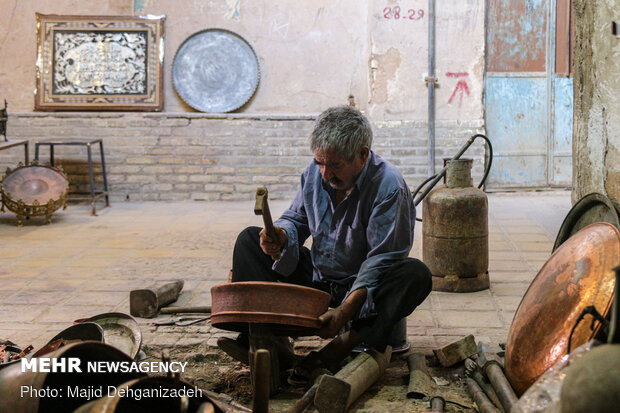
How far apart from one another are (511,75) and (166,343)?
24.8 ft

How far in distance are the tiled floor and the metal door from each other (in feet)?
2.22

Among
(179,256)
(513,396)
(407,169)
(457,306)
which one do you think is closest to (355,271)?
(513,396)

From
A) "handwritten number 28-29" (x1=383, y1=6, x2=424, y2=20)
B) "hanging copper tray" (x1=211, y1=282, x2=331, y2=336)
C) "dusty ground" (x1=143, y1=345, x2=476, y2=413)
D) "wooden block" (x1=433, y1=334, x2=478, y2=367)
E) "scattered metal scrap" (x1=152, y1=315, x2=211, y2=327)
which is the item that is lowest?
"dusty ground" (x1=143, y1=345, x2=476, y2=413)

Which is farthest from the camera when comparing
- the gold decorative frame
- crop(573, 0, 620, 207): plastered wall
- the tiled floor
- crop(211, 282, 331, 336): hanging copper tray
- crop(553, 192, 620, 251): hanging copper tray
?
the gold decorative frame

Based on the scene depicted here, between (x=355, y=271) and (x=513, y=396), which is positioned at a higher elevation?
(x=355, y=271)

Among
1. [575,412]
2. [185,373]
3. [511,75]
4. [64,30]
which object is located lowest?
[185,373]

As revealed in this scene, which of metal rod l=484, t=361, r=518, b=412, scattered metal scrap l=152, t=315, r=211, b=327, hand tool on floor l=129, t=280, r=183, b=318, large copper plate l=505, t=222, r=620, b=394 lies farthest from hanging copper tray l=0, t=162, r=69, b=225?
large copper plate l=505, t=222, r=620, b=394

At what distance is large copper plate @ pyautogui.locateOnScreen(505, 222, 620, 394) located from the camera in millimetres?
2486

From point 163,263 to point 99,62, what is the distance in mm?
5057

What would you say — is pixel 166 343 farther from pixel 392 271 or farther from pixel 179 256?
pixel 179 256

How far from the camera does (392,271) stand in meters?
3.05

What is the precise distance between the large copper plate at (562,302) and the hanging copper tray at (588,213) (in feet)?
1.45

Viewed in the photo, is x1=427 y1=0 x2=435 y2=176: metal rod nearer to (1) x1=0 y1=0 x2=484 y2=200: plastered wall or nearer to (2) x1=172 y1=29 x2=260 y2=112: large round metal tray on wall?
(1) x1=0 y1=0 x2=484 y2=200: plastered wall

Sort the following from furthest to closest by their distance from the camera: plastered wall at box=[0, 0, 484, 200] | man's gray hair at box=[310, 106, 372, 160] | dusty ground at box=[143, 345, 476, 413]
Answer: plastered wall at box=[0, 0, 484, 200], man's gray hair at box=[310, 106, 372, 160], dusty ground at box=[143, 345, 476, 413]
